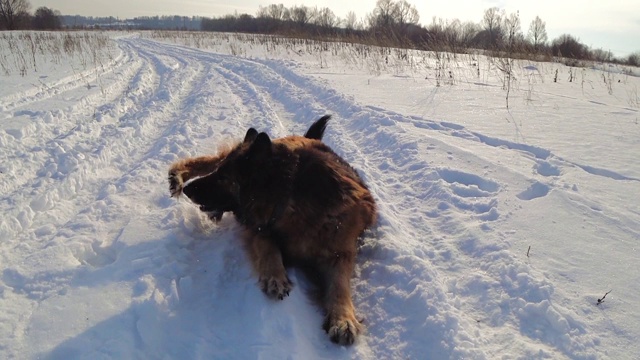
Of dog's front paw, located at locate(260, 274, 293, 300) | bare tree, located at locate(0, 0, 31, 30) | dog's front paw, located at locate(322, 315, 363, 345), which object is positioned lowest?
dog's front paw, located at locate(322, 315, 363, 345)

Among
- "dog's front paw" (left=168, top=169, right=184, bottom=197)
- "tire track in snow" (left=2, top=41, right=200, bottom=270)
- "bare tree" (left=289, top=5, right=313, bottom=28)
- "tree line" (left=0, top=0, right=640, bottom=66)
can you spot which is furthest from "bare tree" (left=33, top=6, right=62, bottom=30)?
"dog's front paw" (left=168, top=169, right=184, bottom=197)

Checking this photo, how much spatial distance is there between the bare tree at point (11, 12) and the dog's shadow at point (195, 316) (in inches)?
2508

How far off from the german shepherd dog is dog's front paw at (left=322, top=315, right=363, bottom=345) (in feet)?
0.51

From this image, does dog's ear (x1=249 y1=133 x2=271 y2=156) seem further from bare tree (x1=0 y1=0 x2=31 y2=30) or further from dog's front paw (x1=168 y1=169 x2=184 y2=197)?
bare tree (x1=0 y1=0 x2=31 y2=30)

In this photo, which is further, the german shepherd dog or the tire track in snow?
the tire track in snow

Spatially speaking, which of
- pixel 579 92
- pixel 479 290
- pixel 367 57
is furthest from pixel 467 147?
pixel 367 57

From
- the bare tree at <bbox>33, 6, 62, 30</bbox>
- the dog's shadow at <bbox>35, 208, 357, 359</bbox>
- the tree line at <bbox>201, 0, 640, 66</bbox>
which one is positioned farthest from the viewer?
the bare tree at <bbox>33, 6, 62, 30</bbox>

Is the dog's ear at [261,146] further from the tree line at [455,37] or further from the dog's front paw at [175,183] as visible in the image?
the tree line at [455,37]

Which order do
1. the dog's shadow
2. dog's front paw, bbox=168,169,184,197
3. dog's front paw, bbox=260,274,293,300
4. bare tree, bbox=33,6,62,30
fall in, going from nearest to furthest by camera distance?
the dog's shadow, dog's front paw, bbox=260,274,293,300, dog's front paw, bbox=168,169,184,197, bare tree, bbox=33,6,62,30

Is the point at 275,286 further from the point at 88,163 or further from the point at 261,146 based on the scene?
the point at 88,163

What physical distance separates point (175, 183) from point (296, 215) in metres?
1.68

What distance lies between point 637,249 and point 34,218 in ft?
15.6

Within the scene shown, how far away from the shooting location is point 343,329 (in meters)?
2.14

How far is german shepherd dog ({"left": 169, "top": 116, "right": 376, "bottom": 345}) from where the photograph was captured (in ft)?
8.29
